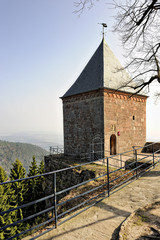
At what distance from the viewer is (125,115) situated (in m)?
16.0

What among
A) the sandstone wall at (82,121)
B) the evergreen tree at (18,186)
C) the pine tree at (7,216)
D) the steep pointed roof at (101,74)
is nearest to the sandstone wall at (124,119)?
the sandstone wall at (82,121)

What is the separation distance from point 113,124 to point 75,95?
187 inches

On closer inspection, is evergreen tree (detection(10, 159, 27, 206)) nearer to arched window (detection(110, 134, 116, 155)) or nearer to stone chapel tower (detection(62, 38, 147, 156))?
stone chapel tower (detection(62, 38, 147, 156))

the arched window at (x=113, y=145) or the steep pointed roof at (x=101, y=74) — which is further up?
the steep pointed roof at (x=101, y=74)

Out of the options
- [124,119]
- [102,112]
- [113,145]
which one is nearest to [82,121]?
[102,112]

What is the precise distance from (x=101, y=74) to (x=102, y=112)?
368 cm

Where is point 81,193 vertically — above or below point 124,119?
below

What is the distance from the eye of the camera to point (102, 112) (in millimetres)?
13961

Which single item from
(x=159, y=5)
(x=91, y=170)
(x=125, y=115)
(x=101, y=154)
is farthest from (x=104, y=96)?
(x=159, y=5)

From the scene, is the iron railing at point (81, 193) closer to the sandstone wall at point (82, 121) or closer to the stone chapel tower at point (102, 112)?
the stone chapel tower at point (102, 112)

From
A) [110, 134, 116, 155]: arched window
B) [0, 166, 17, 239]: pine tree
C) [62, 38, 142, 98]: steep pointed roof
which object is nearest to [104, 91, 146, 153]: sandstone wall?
[110, 134, 116, 155]: arched window

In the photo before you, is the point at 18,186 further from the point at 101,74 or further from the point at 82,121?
the point at 101,74

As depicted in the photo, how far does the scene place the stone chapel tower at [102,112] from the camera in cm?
1411

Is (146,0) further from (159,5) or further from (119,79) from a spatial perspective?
(119,79)
